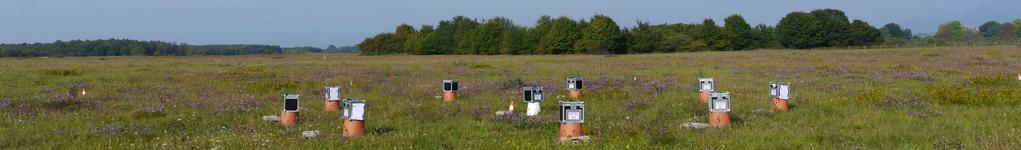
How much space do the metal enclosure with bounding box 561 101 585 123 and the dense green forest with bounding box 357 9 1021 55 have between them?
87.5 metres

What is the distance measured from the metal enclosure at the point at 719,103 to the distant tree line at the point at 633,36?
3374 inches

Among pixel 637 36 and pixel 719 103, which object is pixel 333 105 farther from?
pixel 637 36

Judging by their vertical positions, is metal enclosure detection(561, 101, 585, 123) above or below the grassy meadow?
above

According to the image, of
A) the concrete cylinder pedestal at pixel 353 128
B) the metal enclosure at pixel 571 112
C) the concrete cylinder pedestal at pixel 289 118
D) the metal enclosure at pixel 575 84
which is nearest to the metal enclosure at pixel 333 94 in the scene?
the concrete cylinder pedestal at pixel 289 118

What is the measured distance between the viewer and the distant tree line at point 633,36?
10262 centimetres

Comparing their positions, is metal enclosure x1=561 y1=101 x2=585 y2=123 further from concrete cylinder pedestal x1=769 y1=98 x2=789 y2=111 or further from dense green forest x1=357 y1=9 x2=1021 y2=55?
dense green forest x1=357 y1=9 x2=1021 y2=55

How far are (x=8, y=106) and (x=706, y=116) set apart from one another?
13899 mm

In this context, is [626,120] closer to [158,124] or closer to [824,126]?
[824,126]

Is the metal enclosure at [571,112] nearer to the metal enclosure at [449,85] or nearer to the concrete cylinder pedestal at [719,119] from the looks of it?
the concrete cylinder pedestal at [719,119]

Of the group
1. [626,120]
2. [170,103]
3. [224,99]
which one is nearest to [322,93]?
[224,99]

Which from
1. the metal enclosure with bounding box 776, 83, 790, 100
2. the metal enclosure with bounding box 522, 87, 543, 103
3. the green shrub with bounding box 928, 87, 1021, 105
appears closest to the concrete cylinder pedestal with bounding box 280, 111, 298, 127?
the metal enclosure with bounding box 522, 87, 543, 103

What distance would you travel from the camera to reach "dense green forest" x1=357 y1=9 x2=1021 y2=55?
102688mm

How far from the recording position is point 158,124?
12.2 meters

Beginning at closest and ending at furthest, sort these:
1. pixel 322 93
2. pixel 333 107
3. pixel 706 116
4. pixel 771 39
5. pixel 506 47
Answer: pixel 706 116
pixel 333 107
pixel 322 93
pixel 506 47
pixel 771 39
